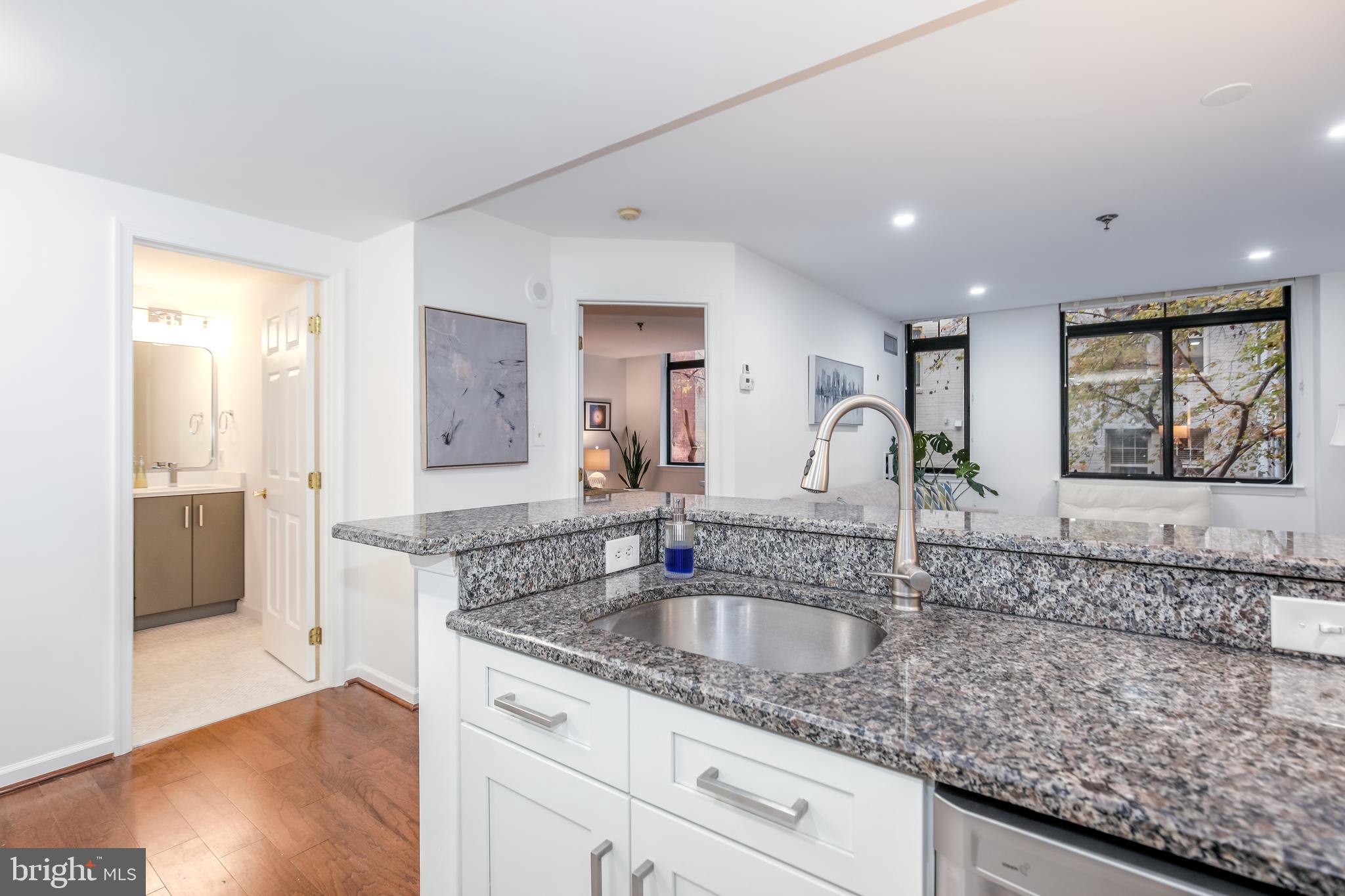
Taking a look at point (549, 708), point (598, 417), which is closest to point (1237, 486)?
point (549, 708)

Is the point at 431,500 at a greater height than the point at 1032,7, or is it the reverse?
the point at 1032,7

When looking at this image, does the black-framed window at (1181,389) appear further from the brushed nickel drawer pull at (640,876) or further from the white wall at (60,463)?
the white wall at (60,463)

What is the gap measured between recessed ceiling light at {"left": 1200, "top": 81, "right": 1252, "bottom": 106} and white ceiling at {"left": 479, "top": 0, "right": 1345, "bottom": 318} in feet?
0.10

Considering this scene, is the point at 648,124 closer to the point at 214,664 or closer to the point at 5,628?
the point at 5,628

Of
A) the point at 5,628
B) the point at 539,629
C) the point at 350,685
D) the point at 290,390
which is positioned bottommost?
the point at 350,685

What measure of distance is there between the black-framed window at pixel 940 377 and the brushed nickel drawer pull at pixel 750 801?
18.3 feet

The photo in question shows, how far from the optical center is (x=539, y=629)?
41.3 inches

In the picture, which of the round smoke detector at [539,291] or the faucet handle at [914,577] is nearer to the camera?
the faucet handle at [914,577]

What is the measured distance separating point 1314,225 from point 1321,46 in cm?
223

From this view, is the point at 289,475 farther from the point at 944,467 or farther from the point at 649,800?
Result: the point at 944,467

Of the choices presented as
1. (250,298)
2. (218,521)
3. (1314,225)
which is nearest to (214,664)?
(218,521)

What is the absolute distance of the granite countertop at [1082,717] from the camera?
52 cm

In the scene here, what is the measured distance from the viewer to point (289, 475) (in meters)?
3.27

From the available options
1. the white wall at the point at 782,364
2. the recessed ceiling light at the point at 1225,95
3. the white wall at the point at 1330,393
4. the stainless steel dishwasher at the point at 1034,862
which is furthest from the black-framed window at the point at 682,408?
the stainless steel dishwasher at the point at 1034,862
